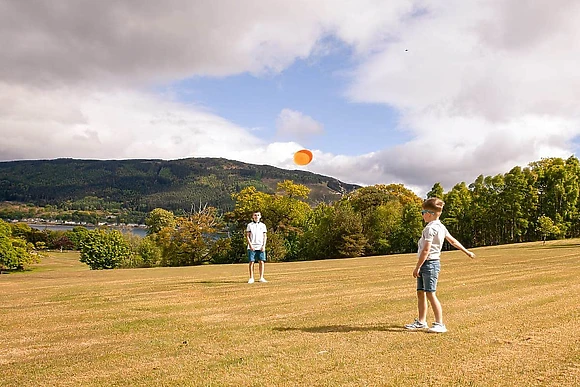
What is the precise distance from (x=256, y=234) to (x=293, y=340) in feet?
29.0

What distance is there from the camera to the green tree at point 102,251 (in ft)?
249

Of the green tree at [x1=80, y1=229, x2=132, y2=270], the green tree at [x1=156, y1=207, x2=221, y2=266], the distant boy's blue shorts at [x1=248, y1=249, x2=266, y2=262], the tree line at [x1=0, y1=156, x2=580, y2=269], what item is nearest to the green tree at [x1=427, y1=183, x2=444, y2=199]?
the tree line at [x1=0, y1=156, x2=580, y2=269]

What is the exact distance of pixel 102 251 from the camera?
76.7 m

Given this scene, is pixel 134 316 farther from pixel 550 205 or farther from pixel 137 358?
pixel 550 205

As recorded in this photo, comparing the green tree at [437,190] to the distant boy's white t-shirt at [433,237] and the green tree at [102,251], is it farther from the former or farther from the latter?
the distant boy's white t-shirt at [433,237]

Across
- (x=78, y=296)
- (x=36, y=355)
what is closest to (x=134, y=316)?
(x=36, y=355)

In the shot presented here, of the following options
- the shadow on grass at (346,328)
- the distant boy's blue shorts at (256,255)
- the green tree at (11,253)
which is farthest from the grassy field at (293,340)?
the green tree at (11,253)

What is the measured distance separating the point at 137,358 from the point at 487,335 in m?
5.73

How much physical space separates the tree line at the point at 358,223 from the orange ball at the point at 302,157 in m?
41.8

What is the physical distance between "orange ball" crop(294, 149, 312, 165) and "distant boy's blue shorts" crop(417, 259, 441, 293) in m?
14.3

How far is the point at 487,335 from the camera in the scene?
25.7ft

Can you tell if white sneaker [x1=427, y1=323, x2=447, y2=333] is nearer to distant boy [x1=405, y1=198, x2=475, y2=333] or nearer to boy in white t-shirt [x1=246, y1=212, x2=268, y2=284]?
distant boy [x1=405, y1=198, x2=475, y2=333]

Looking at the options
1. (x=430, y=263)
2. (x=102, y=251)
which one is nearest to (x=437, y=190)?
(x=102, y=251)

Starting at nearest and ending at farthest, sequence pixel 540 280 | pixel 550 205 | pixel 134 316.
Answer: pixel 134 316 < pixel 540 280 < pixel 550 205
